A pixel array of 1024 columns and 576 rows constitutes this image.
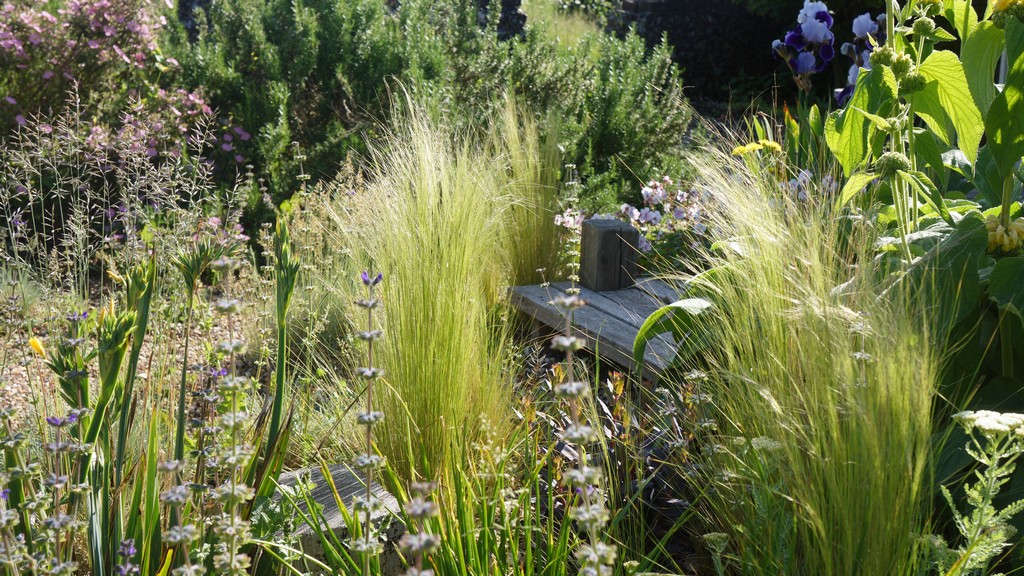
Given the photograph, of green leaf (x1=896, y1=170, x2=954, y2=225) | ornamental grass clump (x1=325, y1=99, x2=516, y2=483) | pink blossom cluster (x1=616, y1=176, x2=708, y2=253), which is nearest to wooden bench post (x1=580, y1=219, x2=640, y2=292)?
pink blossom cluster (x1=616, y1=176, x2=708, y2=253)

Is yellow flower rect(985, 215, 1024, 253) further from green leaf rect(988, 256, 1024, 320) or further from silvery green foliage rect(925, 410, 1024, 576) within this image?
silvery green foliage rect(925, 410, 1024, 576)

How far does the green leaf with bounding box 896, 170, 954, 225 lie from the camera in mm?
1780

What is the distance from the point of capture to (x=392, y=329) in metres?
2.19

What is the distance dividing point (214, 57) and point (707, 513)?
4.85 metres

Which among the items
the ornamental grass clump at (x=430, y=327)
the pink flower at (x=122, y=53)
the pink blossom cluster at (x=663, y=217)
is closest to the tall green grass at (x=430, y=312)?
the ornamental grass clump at (x=430, y=327)

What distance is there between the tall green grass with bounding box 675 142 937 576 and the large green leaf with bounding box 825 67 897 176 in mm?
241

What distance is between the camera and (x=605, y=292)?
11.1ft

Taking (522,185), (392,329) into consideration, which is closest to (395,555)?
(392,329)

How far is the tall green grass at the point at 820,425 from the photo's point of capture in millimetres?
1361

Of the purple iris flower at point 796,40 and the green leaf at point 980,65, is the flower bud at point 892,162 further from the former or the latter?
the purple iris flower at point 796,40

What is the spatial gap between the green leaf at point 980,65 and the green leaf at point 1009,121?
8 cm

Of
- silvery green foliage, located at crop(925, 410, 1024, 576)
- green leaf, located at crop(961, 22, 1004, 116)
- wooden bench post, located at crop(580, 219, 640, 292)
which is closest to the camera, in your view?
silvery green foliage, located at crop(925, 410, 1024, 576)

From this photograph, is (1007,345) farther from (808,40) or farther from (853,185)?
(808,40)

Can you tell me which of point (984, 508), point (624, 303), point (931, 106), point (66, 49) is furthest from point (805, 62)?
point (66, 49)
